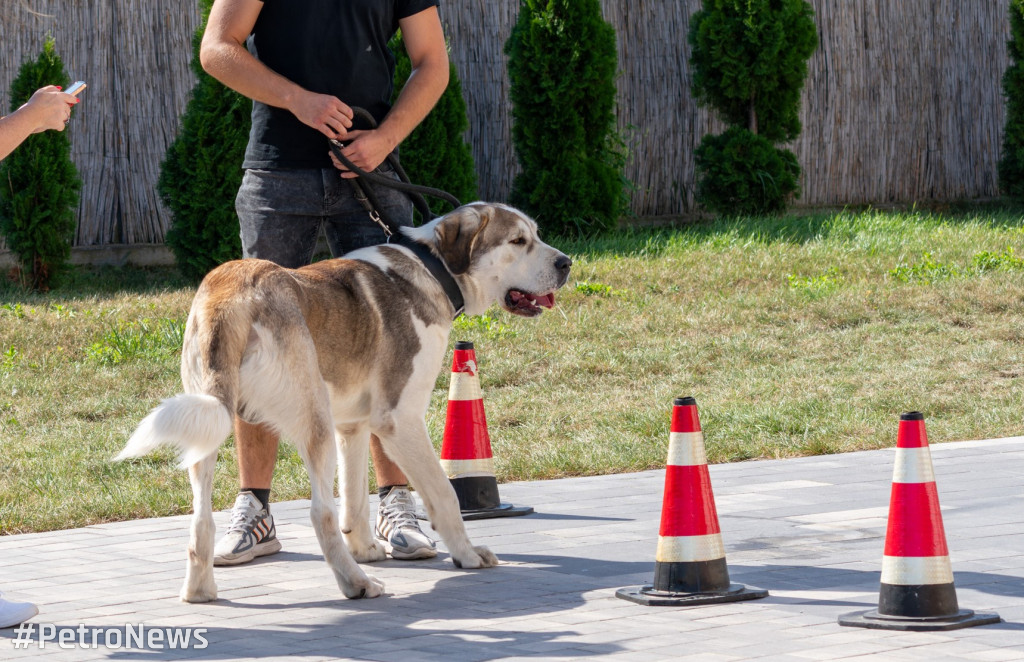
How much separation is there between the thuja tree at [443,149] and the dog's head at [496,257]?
23.3 feet

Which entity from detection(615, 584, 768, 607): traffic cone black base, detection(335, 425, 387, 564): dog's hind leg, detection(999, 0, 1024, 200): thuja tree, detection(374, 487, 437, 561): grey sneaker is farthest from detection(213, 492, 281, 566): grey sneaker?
detection(999, 0, 1024, 200): thuja tree

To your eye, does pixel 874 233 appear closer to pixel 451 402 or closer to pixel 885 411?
pixel 885 411

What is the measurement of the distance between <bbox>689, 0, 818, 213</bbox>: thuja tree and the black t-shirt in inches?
341

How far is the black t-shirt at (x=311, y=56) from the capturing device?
5.30 meters

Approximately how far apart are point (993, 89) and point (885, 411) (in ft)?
31.3

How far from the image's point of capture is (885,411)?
7.83 m

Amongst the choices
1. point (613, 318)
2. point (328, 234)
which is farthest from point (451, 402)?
point (613, 318)

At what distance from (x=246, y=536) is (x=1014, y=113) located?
1270cm

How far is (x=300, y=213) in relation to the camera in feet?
17.5

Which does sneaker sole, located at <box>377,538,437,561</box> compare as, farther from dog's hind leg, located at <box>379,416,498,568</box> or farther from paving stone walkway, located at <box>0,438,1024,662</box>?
dog's hind leg, located at <box>379,416,498,568</box>

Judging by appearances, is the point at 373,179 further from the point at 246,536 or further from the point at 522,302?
the point at 246,536

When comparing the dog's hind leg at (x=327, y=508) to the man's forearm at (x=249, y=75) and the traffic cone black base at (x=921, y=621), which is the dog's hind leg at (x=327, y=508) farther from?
the traffic cone black base at (x=921, y=621)

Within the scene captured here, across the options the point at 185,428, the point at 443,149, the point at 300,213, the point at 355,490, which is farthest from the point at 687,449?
the point at 443,149

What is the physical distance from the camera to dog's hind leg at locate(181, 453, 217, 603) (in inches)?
174
